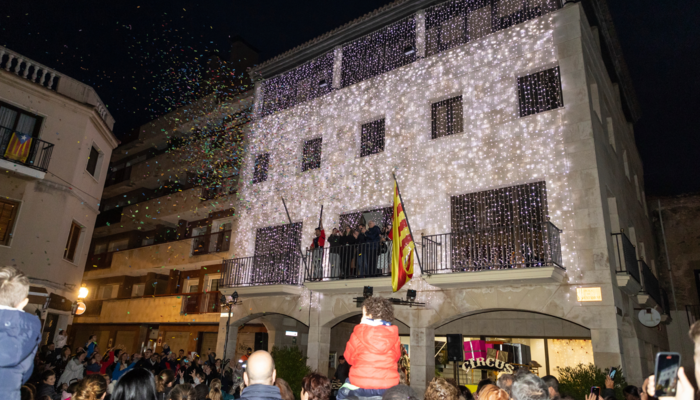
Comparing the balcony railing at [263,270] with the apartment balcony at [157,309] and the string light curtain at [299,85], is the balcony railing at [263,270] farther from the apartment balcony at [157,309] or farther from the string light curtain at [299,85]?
the string light curtain at [299,85]

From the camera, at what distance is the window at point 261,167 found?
18500 millimetres

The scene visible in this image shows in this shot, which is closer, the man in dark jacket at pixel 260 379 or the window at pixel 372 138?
the man in dark jacket at pixel 260 379

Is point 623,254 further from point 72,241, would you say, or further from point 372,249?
point 72,241

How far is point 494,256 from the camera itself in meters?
12.1

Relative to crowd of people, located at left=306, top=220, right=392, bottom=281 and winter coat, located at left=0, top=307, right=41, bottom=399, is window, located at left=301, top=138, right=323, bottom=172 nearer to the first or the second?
crowd of people, located at left=306, top=220, right=392, bottom=281

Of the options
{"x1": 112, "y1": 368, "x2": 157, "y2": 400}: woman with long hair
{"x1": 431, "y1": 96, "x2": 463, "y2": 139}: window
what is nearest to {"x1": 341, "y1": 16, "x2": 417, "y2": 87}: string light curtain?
{"x1": 431, "y1": 96, "x2": 463, "y2": 139}: window

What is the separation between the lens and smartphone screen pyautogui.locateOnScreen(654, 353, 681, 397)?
7.43 feet

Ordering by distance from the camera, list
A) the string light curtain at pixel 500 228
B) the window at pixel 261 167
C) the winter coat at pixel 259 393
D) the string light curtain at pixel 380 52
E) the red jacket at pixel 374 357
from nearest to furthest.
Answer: the winter coat at pixel 259 393 → the red jacket at pixel 374 357 → the string light curtain at pixel 500 228 → the string light curtain at pixel 380 52 → the window at pixel 261 167

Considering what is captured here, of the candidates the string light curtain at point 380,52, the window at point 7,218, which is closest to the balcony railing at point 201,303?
the window at point 7,218

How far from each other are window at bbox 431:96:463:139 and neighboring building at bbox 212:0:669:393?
0.05 meters

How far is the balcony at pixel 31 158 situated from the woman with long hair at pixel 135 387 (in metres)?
13.7

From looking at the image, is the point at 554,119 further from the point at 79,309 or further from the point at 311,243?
the point at 79,309

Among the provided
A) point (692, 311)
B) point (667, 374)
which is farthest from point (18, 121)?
point (692, 311)

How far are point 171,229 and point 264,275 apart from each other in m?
12.6
